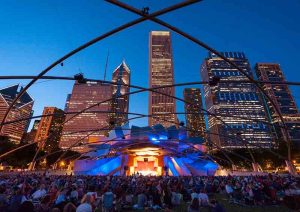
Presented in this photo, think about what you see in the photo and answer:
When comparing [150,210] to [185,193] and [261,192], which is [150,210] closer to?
[185,193]

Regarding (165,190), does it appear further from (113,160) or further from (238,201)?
(113,160)

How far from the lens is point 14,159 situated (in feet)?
264

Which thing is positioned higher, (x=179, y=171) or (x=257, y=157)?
(x=257, y=157)

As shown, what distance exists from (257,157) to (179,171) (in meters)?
52.7

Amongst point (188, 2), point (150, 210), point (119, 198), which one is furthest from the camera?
point (119, 198)

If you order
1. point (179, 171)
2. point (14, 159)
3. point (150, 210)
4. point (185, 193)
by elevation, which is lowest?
point (150, 210)

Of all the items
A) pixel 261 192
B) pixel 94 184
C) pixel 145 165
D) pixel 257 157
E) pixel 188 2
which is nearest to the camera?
pixel 188 2

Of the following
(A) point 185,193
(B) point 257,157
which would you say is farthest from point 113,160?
(B) point 257,157

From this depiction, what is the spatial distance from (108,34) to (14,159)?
90.2 m

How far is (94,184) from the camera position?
21844 millimetres

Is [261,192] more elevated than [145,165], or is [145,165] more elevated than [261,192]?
[145,165]

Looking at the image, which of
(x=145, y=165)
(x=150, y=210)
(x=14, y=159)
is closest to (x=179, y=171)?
(x=145, y=165)

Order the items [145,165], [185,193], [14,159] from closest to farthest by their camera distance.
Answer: [185,193]
[145,165]
[14,159]

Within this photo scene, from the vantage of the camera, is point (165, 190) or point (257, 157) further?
point (257, 157)
